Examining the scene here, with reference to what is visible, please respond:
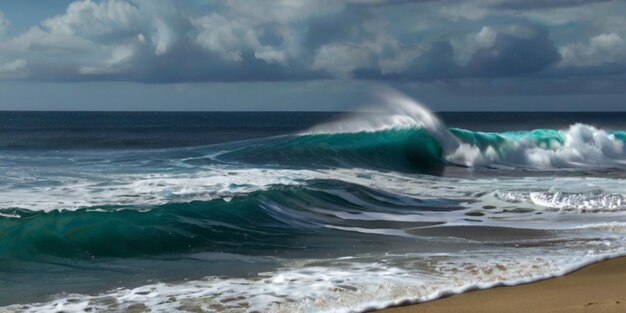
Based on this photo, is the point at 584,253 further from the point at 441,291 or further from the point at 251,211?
the point at 251,211

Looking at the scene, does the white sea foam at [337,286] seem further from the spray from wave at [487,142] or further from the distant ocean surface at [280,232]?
the spray from wave at [487,142]

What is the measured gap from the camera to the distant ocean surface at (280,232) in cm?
720

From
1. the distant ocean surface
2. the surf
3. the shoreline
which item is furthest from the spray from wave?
the shoreline

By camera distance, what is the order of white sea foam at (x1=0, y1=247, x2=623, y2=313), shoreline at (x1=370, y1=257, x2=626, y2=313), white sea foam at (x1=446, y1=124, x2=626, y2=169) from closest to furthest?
shoreline at (x1=370, y1=257, x2=626, y2=313), white sea foam at (x1=0, y1=247, x2=623, y2=313), white sea foam at (x1=446, y1=124, x2=626, y2=169)

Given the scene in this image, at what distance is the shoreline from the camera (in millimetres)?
6289

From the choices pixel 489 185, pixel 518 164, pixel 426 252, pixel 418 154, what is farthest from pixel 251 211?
pixel 518 164

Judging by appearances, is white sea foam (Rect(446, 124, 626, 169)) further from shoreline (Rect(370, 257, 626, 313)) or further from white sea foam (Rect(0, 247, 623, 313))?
shoreline (Rect(370, 257, 626, 313))

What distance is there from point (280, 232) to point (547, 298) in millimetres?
5010

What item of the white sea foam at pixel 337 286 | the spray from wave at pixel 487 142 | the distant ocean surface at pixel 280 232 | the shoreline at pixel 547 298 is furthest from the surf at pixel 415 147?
the shoreline at pixel 547 298

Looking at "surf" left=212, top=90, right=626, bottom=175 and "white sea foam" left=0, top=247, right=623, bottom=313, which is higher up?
"surf" left=212, top=90, right=626, bottom=175

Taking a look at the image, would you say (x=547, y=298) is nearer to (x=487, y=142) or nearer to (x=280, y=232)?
(x=280, y=232)

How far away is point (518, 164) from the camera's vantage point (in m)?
25.5

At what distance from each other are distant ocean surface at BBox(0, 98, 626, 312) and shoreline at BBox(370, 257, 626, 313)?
0.17 metres

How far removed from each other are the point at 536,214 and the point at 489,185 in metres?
5.00
